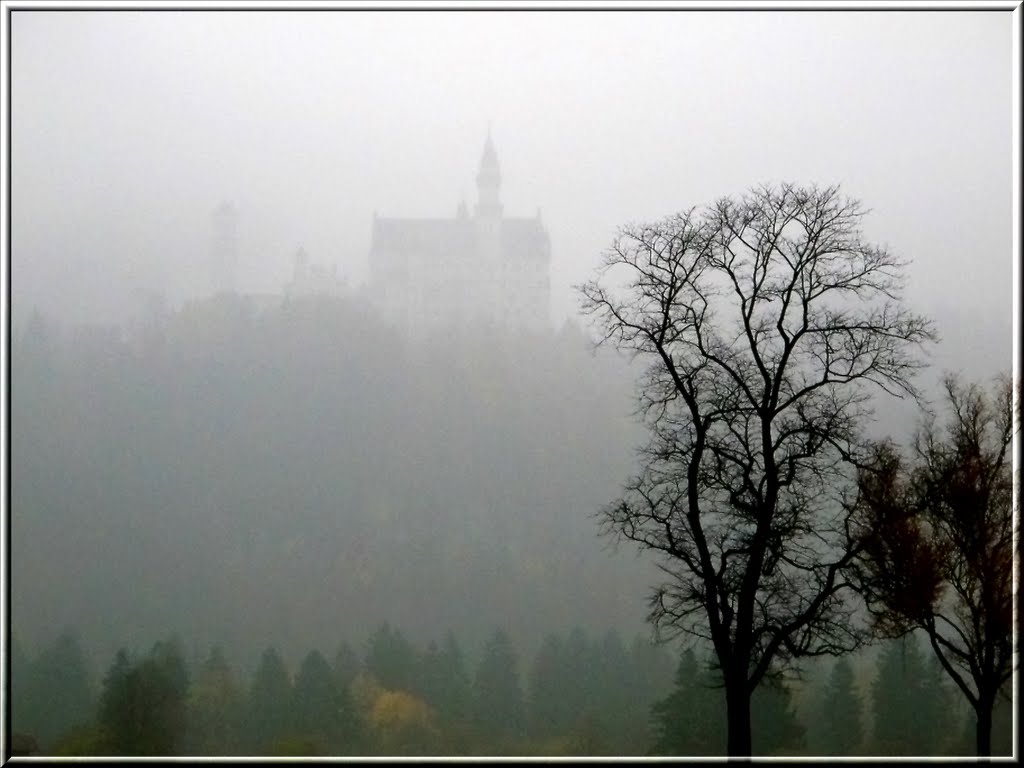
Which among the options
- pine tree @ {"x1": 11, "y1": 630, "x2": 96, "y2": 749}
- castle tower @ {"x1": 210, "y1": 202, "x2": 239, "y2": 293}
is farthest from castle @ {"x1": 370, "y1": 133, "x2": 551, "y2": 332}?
pine tree @ {"x1": 11, "y1": 630, "x2": 96, "y2": 749}

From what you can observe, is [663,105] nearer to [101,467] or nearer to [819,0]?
[819,0]

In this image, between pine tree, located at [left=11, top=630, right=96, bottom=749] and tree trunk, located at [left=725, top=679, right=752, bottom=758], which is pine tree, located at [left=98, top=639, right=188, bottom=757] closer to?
pine tree, located at [left=11, top=630, right=96, bottom=749]

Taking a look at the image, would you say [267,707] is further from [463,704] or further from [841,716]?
[841,716]

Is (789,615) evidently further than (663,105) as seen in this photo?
No

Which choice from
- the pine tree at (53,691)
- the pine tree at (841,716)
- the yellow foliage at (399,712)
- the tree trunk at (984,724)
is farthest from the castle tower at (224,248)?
the tree trunk at (984,724)

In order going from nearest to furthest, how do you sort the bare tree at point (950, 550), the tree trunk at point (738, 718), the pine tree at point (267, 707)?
the tree trunk at point (738, 718) < the bare tree at point (950, 550) < the pine tree at point (267, 707)

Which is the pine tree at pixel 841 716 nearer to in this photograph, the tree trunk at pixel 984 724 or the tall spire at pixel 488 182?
the tree trunk at pixel 984 724

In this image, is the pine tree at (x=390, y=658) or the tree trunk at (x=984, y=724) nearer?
the tree trunk at (x=984, y=724)

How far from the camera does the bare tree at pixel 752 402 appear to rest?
6.42 m

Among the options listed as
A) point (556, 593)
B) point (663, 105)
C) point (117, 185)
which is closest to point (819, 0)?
point (663, 105)

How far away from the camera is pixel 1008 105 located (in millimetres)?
7562

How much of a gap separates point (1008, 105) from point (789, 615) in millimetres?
4778

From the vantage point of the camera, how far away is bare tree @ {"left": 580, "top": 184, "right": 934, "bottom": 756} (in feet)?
21.1

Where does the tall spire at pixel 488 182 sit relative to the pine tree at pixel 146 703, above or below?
above
